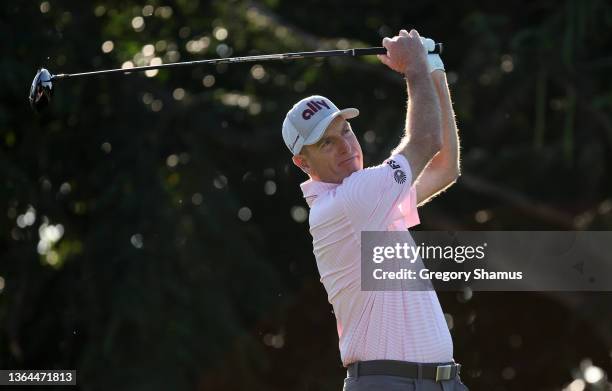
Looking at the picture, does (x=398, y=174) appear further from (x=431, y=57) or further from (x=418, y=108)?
(x=431, y=57)

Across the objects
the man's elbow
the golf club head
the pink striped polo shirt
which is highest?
the golf club head

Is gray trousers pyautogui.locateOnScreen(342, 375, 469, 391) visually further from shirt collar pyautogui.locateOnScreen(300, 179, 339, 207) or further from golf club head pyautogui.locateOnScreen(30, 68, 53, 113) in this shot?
golf club head pyautogui.locateOnScreen(30, 68, 53, 113)

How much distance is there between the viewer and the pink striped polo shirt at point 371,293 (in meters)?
4.55

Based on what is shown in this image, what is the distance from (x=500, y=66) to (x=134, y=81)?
2.85 m

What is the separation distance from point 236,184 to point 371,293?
7.07m

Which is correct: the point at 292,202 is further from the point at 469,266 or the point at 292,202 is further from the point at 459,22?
the point at 469,266

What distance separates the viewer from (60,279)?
36.8ft

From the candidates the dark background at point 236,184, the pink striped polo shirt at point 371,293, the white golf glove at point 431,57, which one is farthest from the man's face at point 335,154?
the dark background at point 236,184

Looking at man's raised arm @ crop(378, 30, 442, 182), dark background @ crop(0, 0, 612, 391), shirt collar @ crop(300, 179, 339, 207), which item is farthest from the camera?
dark background @ crop(0, 0, 612, 391)

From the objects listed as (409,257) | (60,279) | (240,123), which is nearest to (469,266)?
(240,123)

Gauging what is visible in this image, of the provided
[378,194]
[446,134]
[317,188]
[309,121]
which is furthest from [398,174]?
[446,134]

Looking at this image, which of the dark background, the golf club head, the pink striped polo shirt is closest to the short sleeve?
the pink striped polo shirt

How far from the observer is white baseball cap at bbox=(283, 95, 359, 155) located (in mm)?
4867

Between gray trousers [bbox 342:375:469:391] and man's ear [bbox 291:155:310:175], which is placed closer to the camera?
gray trousers [bbox 342:375:469:391]
